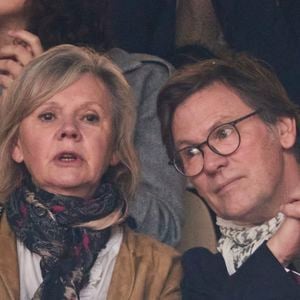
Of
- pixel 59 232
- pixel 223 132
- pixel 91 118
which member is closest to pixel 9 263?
pixel 59 232

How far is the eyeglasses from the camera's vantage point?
4375mm

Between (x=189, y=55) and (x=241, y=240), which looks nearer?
(x=241, y=240)

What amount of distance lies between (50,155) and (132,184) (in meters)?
0.33

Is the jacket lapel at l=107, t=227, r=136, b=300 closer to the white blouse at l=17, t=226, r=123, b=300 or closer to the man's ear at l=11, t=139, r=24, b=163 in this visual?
the white blouse at l=17, t=226, r=123, b=300

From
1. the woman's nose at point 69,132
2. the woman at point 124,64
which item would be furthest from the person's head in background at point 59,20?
the woman's nose at point 69,132

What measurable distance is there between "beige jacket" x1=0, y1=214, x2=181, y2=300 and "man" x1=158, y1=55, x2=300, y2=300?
0.08m

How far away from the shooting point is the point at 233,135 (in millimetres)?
4383

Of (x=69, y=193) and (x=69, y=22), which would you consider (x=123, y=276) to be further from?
(x=69, y=22)

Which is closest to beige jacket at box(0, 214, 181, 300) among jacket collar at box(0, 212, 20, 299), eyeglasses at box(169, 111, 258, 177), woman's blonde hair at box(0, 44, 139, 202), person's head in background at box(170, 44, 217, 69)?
jacket collar at box(0, 212, 20, 299)

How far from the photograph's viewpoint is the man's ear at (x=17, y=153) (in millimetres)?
4441

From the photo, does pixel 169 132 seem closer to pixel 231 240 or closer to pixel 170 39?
pixel 231 240

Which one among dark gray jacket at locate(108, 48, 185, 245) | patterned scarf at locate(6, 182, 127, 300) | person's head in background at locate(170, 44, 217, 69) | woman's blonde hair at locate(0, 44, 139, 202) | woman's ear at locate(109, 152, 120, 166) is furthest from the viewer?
person's head in background at locate(170, 44, 217, 69)

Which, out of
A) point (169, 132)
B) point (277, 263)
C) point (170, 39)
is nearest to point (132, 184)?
point (169, 132)

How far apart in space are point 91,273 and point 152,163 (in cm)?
57
